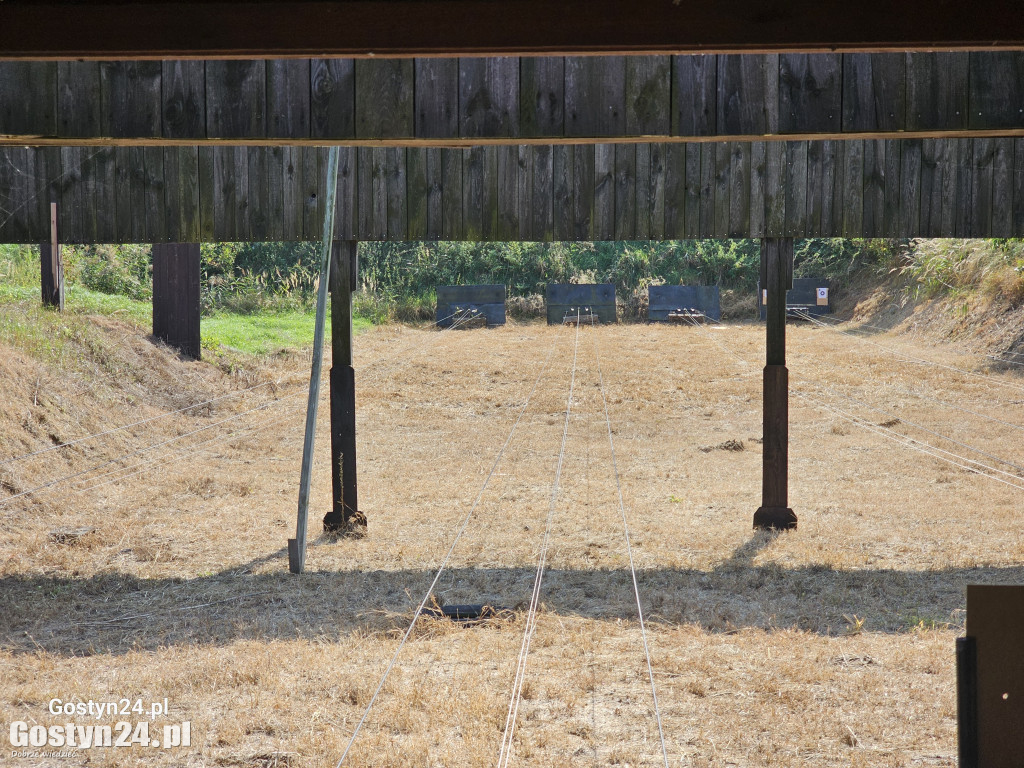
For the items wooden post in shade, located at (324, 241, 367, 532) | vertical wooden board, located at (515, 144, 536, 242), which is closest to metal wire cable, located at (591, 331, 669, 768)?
wooden post in shade, located at (324, 241, 367, 532)

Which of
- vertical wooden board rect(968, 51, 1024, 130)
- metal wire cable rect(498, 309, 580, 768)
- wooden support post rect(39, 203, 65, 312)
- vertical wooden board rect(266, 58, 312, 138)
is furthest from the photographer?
wooden support post rect(39, 203, 65, 312)

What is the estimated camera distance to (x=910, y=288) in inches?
1087

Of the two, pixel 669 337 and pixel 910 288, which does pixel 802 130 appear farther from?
pixel 910 288

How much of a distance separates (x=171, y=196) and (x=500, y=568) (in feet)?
14.0

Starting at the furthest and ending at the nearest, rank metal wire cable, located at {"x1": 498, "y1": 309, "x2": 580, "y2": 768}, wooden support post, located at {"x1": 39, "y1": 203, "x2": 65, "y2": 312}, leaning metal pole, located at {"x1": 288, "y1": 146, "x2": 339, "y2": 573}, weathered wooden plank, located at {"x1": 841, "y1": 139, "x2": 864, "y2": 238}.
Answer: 1. wooden support post, located at {"x1": 39, "y1": 203, "x2": 65, "y2": 312}
2. weathered wooden plank, located at {"x1": 841, "y1": 139, "x2": 864, "y2": 238}
3. leaning metal pole, located at {"x1": 288, "y1": 146, "x2": 339, "y2": 573}
4. metal wire cable, located at {"x1": 498, "y1": 309, "x2": 580, "y2": 768}

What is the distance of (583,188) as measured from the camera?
27.7 ft

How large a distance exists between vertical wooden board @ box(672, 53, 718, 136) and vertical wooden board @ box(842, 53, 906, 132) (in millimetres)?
807

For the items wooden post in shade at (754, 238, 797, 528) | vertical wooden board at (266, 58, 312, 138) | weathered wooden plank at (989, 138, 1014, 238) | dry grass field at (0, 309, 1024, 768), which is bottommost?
dry grass field at (0, 309, 1024, 768)

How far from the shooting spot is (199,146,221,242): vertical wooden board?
8.28m

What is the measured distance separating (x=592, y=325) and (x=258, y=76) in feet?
83.7

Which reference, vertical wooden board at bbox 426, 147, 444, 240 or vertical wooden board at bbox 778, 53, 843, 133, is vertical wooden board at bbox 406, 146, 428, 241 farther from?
vertical wooden board at bbox 778, 53, 843, 133

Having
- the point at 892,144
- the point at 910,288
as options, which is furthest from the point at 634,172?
the point at 910,288

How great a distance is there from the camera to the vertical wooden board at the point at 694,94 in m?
5.91

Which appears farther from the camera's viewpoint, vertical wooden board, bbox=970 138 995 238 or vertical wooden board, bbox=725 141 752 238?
vertical wooden board, bbox=725 141 752 238
